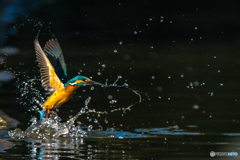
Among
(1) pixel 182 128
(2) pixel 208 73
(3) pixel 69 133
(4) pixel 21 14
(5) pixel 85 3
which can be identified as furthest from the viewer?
(5) pixel 85 3

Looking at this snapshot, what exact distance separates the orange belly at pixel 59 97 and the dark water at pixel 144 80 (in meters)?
0.58

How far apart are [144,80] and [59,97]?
5.62 meters

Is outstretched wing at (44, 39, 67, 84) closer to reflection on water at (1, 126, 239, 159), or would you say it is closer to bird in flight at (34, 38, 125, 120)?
bird in flight at (34, 38, 125, 120)

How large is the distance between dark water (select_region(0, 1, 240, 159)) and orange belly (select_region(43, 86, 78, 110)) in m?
0.58

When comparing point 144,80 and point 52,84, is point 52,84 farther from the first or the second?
point 144,80

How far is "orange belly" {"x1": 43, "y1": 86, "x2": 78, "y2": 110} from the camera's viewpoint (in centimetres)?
698

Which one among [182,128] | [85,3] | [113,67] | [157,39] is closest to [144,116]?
[182,128]

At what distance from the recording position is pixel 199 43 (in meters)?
19.6

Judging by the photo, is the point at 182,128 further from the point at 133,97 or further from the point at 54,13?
the point at 54,13

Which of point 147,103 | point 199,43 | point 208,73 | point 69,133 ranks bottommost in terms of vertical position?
point 69,133

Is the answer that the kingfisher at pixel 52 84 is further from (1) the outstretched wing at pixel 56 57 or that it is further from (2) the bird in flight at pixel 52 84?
(1) the outstretched wing at pixel 56 57

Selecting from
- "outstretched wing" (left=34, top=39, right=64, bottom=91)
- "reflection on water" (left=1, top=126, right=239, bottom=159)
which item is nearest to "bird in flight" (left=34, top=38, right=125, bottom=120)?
"outstretched wing" (left=34, top=39, right=64, bottom=91)

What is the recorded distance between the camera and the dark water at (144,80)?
616 cm

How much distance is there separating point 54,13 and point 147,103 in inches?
426
